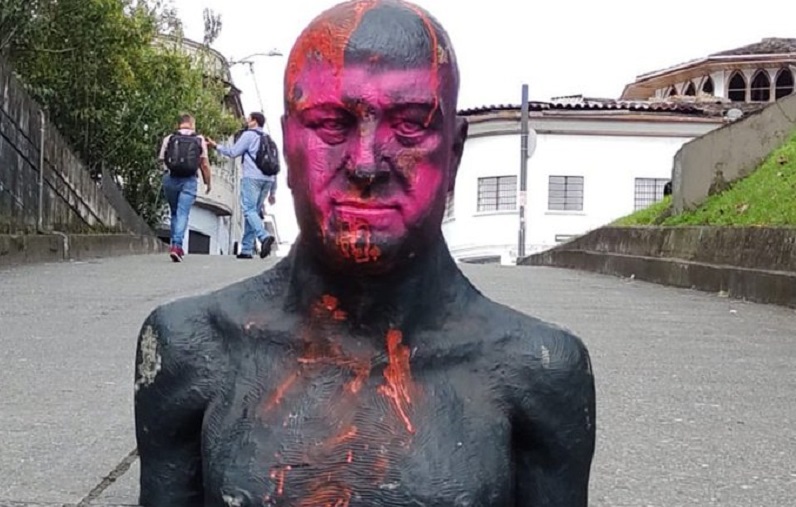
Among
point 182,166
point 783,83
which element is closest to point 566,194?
point 783,83

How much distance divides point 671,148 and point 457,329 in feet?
106

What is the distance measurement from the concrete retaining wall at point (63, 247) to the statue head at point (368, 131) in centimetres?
1025

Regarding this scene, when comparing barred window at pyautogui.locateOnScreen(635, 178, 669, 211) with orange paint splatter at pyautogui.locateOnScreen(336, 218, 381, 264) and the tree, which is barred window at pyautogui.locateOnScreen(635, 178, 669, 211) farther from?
orange paint splatter at pyautogui.locateOnScreen(336, 218, 381, 264)

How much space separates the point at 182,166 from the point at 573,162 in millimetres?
22041

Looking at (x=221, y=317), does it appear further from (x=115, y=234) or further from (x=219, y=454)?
(x=115, y=234)

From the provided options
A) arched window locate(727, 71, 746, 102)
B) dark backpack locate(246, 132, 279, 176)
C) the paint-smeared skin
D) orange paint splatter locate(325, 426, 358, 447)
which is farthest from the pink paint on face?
arched window locate(727, 71, 746, 102)

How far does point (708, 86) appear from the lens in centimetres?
3694

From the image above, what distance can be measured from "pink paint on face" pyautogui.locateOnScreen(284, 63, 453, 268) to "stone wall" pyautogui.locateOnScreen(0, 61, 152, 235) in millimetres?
10682

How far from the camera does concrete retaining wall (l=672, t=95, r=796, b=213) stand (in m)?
13.3

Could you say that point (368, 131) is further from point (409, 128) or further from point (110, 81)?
point (110, 81)

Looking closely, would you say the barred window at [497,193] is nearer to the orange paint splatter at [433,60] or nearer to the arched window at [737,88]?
the arched window at [737,88]

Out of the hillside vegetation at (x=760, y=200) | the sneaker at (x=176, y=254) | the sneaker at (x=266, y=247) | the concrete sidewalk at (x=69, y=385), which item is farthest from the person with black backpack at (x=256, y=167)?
the hillside vegetation at (x=760, y=200)

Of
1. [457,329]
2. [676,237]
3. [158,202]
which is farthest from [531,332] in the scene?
[158,202]

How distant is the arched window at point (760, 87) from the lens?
3588 centimetres
